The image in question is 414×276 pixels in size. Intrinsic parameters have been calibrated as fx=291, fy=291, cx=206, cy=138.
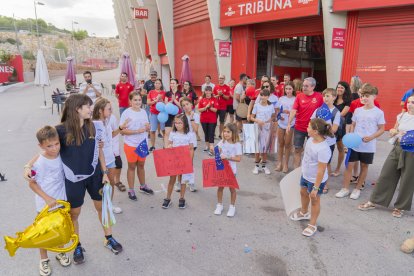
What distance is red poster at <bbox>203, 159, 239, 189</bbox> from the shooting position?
168 inches

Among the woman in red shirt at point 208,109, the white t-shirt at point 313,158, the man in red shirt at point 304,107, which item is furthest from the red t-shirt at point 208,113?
the white t-shirt at point 313,158

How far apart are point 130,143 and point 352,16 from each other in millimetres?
8631

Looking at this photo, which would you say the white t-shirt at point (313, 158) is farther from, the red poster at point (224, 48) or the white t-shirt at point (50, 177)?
the red poster at point (224, 48)

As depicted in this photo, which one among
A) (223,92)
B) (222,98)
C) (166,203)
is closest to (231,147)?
(166,203)

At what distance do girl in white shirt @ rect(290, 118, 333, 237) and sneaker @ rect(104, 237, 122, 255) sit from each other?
93.4 inches

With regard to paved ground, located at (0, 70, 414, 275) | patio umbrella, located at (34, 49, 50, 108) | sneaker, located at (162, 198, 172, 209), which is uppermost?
patio umbrella, located at (34, 49, 50, 108)

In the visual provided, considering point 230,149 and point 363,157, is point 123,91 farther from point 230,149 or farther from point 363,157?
point 363,157

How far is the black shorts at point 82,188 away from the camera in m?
3.04

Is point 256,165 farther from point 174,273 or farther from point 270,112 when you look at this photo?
point 174,273

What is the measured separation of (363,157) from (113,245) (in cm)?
412

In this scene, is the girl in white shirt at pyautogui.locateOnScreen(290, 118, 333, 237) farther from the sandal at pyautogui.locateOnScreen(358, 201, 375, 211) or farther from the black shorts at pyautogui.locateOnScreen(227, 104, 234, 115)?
the black shorts at pyautogui.locateOnScreen(227, 104, 234, 115)

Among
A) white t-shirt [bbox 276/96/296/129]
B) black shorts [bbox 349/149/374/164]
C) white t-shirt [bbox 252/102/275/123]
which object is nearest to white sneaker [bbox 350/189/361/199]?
black shorts [bbox 349/149/374/164]

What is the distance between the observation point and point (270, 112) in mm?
6215

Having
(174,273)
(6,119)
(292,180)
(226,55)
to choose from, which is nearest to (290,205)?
(292,180)
